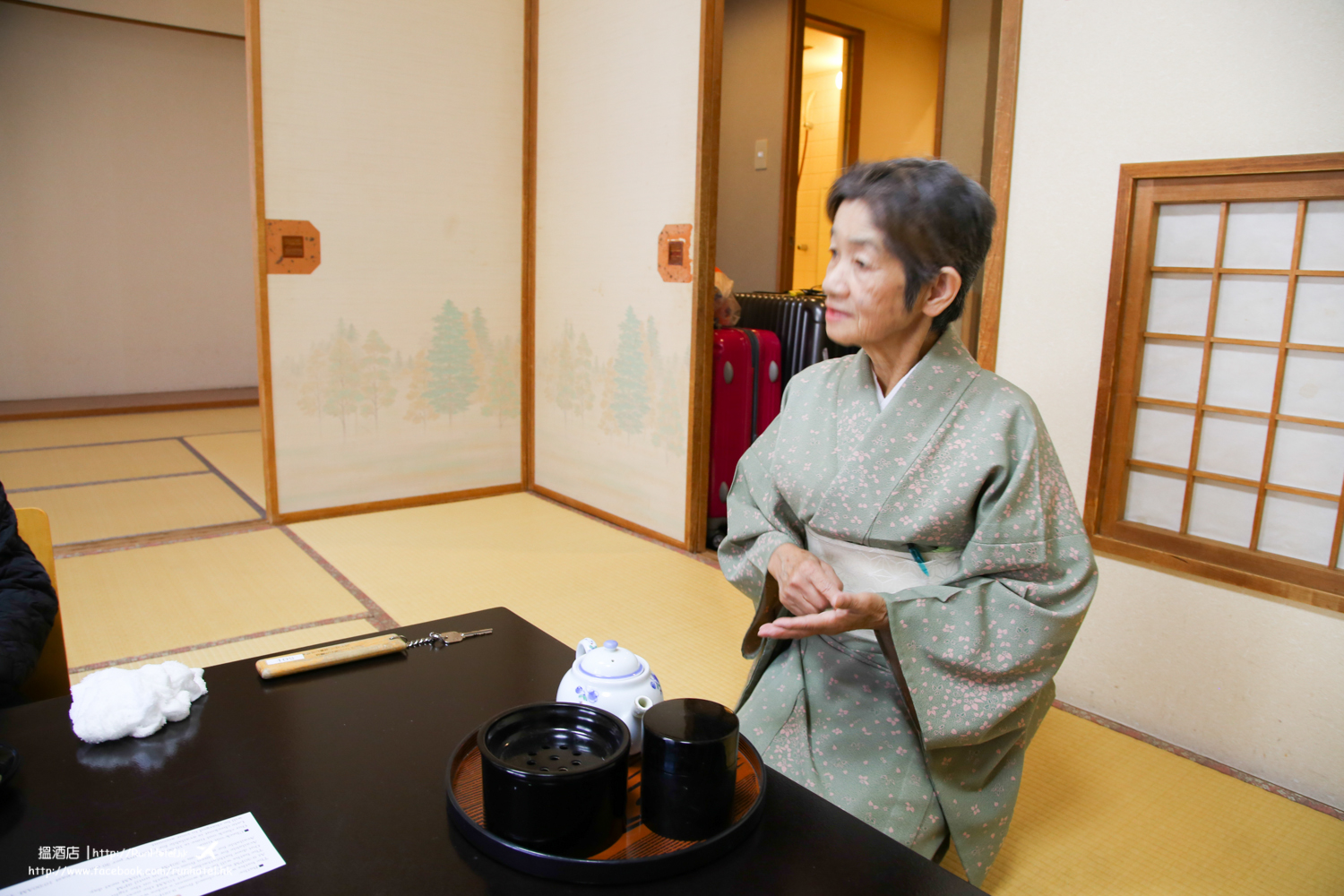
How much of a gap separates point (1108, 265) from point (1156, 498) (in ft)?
1.79

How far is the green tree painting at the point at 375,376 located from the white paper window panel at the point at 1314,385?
3207 mm

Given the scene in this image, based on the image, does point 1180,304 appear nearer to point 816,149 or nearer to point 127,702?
point 127,702

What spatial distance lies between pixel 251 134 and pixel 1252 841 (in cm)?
369

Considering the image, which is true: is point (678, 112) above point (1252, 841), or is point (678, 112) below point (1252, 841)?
above

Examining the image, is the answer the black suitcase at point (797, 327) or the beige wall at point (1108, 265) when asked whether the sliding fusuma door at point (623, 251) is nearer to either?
the black suitcase at point (797, 327)

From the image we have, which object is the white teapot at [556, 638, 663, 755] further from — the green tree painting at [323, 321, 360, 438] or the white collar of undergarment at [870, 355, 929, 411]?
the green tree painting at [323, 321, 360, 438]

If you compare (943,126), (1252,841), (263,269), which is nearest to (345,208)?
(263,269)

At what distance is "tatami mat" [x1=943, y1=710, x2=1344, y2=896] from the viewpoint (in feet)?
5.20

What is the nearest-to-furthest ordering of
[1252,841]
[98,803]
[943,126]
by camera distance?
1. [98,803]
2. [1252,841]
3. [943,126]

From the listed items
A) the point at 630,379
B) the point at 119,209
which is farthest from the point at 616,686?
the point at 119,209

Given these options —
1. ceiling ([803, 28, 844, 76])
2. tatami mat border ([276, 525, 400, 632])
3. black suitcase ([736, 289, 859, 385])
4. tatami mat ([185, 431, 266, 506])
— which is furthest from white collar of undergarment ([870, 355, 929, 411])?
ceiling ([803, 28, 844, 76])

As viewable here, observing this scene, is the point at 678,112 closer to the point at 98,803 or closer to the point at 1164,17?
the point at 1164,17

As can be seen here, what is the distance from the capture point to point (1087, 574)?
4.33 feet

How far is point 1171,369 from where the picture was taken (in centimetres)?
203
